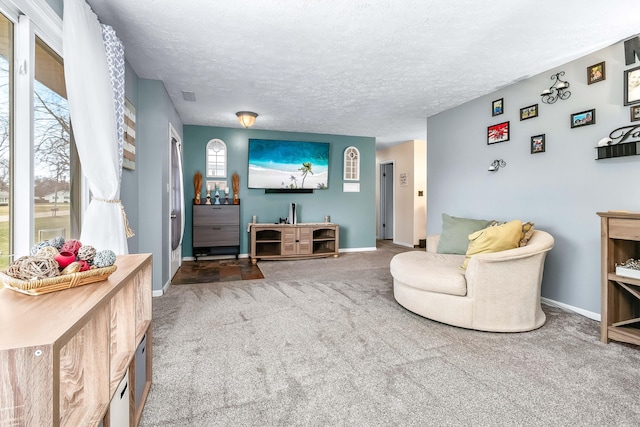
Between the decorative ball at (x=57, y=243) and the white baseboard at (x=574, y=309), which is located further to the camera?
the white baseboard at (x=574, y=309)

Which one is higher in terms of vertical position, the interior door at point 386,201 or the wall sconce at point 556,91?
the wall sconce at point 556,91

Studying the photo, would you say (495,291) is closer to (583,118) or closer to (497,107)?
(583,118)

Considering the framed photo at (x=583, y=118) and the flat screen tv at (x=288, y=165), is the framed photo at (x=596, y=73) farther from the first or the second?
the flat screen tv at (x=288, y=165)

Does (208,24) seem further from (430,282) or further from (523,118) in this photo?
(523,118)

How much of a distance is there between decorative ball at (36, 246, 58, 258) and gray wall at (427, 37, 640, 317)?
12.3 ft

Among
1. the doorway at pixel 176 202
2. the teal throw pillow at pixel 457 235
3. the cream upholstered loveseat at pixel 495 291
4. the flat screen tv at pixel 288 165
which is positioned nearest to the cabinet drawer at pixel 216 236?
the doorway at pixel 176 202

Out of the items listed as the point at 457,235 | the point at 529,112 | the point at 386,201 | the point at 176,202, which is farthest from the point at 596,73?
the point at 386,201

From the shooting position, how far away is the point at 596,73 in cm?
274

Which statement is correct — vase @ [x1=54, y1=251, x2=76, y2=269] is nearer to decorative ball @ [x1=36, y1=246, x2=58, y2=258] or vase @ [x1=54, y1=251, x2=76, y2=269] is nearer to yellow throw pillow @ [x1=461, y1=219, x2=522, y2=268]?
decorative ball @ [x1=36, y1=246, x2=58, y2=258]

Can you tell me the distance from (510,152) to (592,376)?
249 cm

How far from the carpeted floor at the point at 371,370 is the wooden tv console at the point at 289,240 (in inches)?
93.8

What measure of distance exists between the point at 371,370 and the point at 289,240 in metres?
3.76

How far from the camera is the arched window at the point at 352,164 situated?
20.9 ft

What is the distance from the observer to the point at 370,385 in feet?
5.68
